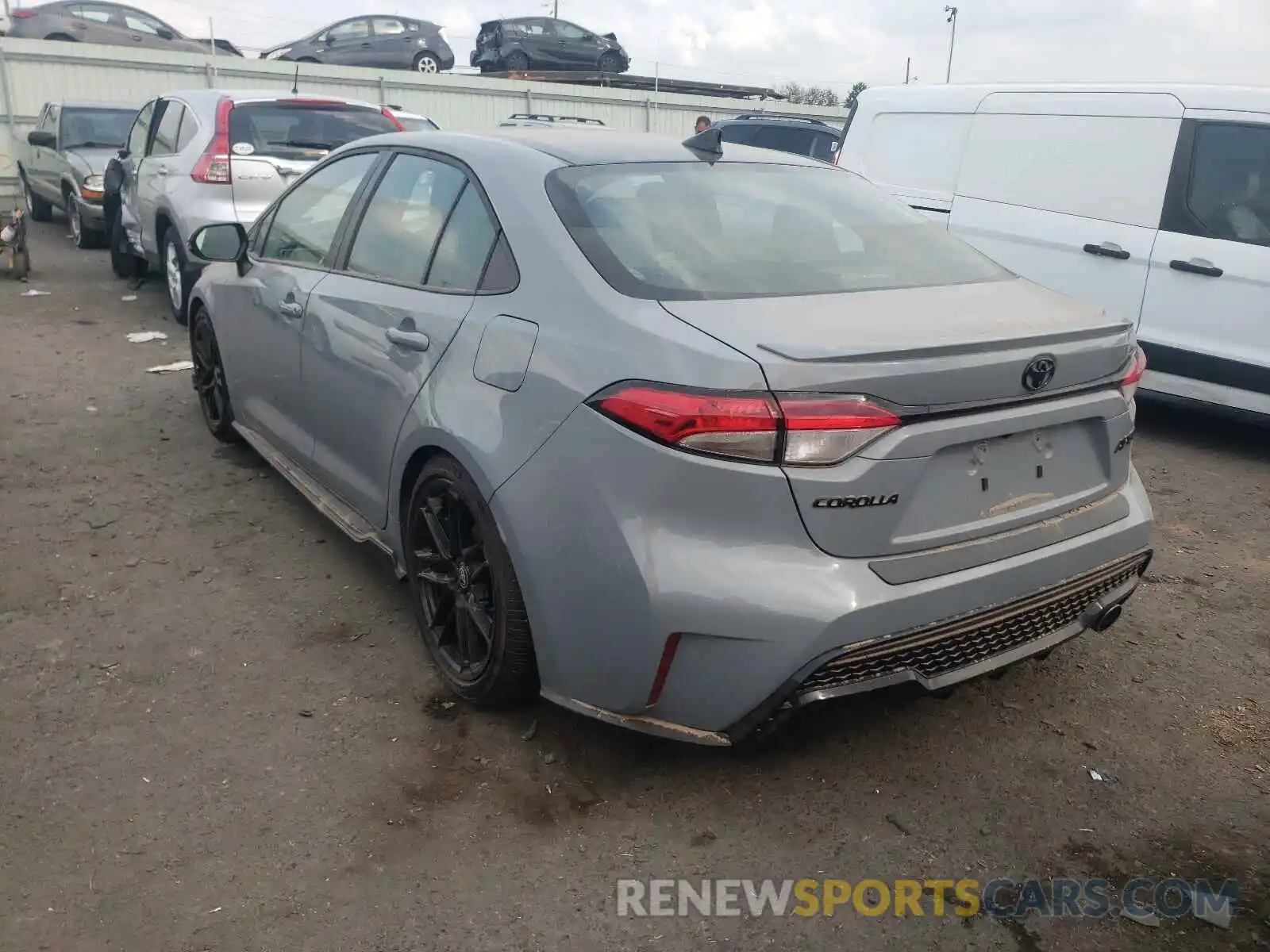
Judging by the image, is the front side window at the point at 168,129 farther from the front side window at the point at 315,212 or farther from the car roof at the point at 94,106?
the car roof at the point at 94,106

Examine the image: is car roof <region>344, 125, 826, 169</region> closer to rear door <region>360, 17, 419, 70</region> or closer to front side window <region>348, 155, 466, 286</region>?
front side window <region>348, 155, 466, 286</region>

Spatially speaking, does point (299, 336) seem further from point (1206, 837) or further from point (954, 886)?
point (1206, 837)

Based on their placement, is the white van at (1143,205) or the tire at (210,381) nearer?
the tire at (210,381)

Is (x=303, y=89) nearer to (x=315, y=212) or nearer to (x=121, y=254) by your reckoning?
(x=121, y=254)

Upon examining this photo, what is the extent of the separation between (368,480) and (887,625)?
1.90 m

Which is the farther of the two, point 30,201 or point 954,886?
point 30,201

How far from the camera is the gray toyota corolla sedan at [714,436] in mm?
2293

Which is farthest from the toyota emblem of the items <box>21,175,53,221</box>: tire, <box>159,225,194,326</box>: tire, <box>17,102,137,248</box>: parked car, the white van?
<box>21,175,53,221</box>: tire

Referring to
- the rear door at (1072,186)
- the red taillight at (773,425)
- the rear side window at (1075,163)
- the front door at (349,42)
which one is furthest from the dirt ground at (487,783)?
the front door at (349,42)

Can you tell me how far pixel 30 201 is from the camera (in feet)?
49.6

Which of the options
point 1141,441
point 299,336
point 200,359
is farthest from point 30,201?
point 1141,441

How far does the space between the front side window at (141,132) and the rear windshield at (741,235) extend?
736 cm

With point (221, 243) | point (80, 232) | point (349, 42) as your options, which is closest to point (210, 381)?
point (221, 243)

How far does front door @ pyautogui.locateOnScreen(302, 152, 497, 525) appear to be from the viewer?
3.10 meters
